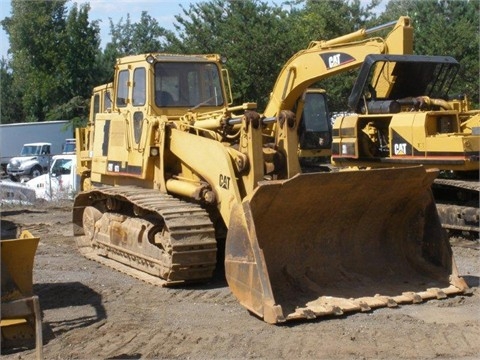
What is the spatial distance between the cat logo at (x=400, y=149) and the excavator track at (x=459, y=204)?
27.7 inches

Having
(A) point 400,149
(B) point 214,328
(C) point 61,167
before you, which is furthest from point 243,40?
(B) point 214,328

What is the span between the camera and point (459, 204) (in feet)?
38.4

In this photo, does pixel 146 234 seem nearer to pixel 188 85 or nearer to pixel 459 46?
pixel 188 85

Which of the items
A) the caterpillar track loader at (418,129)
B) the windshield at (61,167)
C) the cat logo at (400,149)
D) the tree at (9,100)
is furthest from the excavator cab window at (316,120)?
the tree at (9,100)

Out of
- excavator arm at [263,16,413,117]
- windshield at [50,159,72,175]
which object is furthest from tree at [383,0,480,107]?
excavator arm at [263,16,413,117]

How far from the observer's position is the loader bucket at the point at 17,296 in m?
6.31

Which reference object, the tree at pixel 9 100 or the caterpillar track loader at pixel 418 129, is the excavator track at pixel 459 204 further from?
the tree at pixel 9 100

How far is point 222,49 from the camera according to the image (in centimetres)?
2742

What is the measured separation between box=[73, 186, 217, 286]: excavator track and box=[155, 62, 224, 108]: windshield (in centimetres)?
128

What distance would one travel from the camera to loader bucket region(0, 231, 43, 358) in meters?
6.31

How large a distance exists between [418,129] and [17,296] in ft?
21.6

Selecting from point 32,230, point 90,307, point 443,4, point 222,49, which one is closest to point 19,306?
point 90,307

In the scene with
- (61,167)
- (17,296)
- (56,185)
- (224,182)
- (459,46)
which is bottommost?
(56,185)

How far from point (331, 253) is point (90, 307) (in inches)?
99.3
